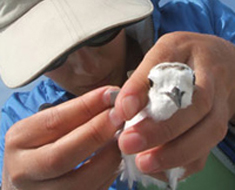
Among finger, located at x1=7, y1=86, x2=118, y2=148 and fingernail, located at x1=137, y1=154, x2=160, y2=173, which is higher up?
finger, located at x1=7, y1=86, x2=118, y2=148

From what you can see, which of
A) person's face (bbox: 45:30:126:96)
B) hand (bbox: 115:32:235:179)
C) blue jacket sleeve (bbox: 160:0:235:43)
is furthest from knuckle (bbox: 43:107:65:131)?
blue jacket sleeve (bbox: 160:0:235:43)

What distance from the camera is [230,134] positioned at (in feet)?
4.39

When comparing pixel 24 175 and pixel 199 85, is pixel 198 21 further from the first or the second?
pixel 24 175

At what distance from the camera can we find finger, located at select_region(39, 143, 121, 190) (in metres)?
0.95

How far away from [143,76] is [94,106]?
7.5 inches

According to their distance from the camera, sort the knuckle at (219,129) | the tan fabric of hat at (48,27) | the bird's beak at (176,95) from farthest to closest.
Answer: the tan fabric of hat at (48,27) → the knuckle at (219,129) → the bird's beak at (176,95)

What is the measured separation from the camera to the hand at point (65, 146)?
0.89 metres

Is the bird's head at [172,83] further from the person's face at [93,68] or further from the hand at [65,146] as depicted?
the person's face at [93,68]

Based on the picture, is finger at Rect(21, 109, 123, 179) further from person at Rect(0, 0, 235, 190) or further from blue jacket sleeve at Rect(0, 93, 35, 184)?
blue jacket sleeve at Rect(0, 93, 35, 184)

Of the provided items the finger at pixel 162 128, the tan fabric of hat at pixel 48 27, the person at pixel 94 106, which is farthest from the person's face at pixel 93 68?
the finger at pixel 162 128

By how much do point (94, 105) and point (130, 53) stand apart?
813mm

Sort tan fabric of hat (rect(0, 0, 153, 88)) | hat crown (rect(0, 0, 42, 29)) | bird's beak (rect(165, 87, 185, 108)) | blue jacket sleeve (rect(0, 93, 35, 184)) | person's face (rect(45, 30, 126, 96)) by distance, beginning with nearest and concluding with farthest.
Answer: bird's beak (rect(165, 87, 185, 108)) → tan fabric of hat (rect(0, 0, 153, 88)) → hat crown (rect(0, 0, 42, 29)) → person's face (rect(45, 30, 126, 96)) → blue jacket sleeve (rect(0, 93, 35, 184))

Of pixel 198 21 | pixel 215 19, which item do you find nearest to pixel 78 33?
pixel 198 21

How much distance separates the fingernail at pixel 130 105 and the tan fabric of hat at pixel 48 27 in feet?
1.24
